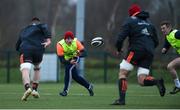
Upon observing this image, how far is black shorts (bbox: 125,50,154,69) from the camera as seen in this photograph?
16.7 m

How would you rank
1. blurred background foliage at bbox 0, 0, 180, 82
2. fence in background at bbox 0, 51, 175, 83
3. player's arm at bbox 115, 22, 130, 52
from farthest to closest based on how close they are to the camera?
blurred background foliage at bbox 0, 0, 180, 82 → fence in background at bbox 0, 51, 175, 83 → player's arm at bbox 115, 22, 130, 52

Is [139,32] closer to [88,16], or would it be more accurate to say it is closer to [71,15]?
[88,16]

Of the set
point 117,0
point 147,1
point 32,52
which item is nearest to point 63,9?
point 117,0

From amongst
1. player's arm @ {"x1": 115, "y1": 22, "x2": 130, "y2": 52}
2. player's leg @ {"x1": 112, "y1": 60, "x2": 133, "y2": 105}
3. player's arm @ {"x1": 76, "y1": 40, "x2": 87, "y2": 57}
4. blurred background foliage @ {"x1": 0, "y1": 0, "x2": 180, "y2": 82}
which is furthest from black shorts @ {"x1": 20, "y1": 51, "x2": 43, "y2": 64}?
blurred background foliage @ {"x1": 0, "y1": 0, "x2": 180, "y2": 82}

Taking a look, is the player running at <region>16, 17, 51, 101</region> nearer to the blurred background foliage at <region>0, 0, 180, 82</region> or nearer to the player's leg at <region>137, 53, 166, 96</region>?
the player's leg at <region>137, 53, 166, 96</region>

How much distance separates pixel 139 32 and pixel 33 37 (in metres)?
3.37

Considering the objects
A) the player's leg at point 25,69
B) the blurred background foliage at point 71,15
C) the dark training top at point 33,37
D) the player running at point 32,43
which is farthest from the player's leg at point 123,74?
the blurred background foliage at point 71,15

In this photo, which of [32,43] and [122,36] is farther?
[32,43]

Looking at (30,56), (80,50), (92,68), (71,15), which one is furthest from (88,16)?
(30,56)

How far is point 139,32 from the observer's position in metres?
16.7

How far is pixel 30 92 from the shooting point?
18109mm

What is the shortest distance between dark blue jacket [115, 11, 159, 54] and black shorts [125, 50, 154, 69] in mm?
85

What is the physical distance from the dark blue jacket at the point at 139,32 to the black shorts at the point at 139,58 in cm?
9

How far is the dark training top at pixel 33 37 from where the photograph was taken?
750 inches
